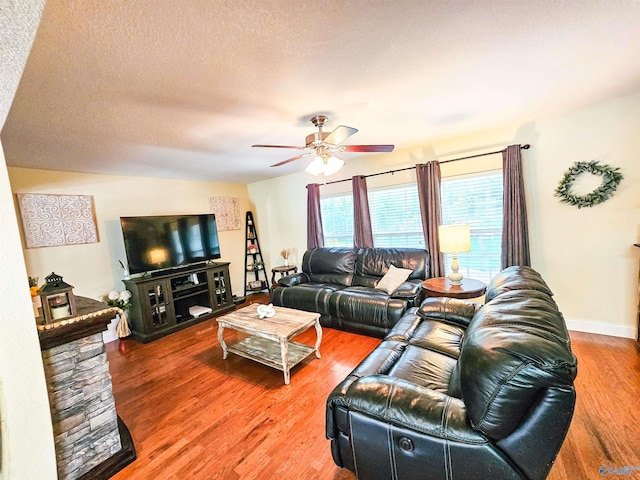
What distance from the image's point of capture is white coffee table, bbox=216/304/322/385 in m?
2.38

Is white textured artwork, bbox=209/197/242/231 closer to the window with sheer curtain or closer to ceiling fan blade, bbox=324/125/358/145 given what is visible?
the window with sheer curtain

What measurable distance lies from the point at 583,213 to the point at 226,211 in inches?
211

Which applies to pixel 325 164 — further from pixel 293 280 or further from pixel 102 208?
pixel 102 208

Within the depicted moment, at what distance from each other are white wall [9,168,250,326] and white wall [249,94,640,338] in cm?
440

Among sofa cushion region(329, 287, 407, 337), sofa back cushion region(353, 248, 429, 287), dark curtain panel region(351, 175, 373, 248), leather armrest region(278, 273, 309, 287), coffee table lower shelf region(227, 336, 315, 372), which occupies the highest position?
dark curtain panel region(351, 175, 373, 248)

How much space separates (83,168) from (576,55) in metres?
5.02

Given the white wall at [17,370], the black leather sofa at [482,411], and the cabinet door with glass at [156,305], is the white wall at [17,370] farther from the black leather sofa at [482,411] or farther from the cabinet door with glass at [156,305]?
the cabinet door with glass at [156,305]

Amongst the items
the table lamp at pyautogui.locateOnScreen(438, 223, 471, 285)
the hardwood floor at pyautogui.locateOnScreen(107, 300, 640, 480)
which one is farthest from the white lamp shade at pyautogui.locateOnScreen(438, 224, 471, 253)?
the hardwood floor at pyautogui.locateOnScreen(107, 300, 640, 480)

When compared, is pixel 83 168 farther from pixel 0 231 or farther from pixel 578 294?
pixel 578 294

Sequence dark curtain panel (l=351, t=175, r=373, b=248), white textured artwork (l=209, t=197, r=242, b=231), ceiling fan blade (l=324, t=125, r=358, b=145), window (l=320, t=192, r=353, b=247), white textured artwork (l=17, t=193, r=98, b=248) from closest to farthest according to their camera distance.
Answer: ceiling fan blade (l=324, t=125, r=358, b=145), white textured artwork (l=17, t=193, r=98, b=248), dark curtain panel (l=351, t=175, r=373, b=248), window (l=320, t=192, r=353, b=247), white textured artwork (l=209, t=197, r=242, b=231)

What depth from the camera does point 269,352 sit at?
2654mm

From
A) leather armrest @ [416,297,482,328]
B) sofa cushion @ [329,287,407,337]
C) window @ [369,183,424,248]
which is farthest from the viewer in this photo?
window @ [369,183,424,248]

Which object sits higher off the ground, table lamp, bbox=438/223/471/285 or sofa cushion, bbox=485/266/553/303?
table lamp, bbox=438/223/471/285

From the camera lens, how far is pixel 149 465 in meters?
1.64
